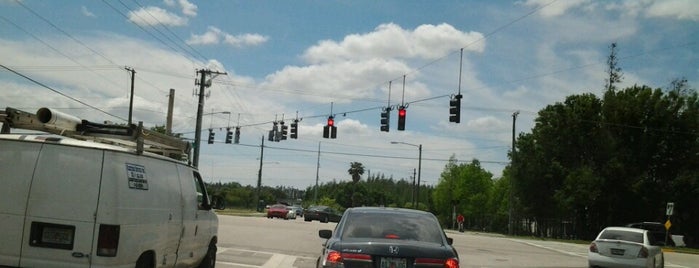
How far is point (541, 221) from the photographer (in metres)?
67.2

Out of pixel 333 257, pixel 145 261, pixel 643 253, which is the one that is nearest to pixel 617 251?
pixel 643 253

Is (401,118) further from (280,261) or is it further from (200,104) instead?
(200,104)

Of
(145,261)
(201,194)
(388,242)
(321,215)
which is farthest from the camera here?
(321,215)

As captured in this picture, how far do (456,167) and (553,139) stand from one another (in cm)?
3969

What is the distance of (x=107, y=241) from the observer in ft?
23.7

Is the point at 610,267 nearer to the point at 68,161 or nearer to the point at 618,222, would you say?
Result: the point at 68,161

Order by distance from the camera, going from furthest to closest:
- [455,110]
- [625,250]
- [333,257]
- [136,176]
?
[455,110]
[625,250]
[136,176]
[333,257]

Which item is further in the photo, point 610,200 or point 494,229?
point 494,229

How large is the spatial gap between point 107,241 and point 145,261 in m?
0.96

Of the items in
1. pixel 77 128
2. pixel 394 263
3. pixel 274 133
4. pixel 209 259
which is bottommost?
pixel 209 259

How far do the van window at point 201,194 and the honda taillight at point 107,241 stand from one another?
10.5ft

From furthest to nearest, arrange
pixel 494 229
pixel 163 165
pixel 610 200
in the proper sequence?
pixel 494 229
pixel 610 200
pixel 163 165

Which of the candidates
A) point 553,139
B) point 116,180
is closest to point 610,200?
point 553,139

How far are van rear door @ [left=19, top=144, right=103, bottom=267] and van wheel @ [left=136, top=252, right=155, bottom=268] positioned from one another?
0.81 metres
